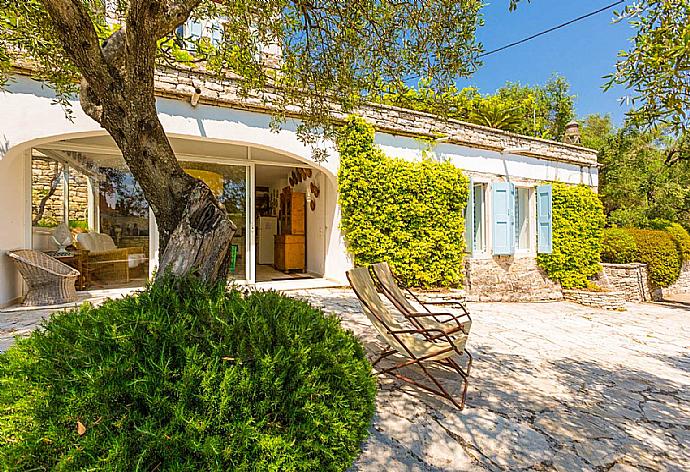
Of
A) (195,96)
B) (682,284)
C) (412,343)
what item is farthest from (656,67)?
(682,284)

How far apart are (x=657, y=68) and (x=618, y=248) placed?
8930 millimetres

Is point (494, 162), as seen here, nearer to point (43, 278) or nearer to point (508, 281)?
point (508, 281)

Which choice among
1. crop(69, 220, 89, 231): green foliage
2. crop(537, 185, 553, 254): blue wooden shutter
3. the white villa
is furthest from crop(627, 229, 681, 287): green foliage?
crop(69, 220, 89, 231): green foliage

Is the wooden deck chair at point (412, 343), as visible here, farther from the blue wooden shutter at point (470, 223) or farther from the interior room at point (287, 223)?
the interior room at point (287, 223)

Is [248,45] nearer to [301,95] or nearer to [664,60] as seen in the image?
[301,95]

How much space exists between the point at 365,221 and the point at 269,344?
5654mm

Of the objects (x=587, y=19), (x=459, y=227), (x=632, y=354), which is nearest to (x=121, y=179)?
(x=459, y=227)

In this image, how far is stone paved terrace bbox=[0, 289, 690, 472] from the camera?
7.20 ft

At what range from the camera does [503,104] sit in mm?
11188

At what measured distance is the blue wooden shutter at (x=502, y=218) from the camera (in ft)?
27.8

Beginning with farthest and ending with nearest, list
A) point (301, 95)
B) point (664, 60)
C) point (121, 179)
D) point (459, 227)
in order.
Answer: point (459, 227) < point (121, 179) < point (301, 95) < point (664, 60)

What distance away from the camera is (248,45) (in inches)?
153

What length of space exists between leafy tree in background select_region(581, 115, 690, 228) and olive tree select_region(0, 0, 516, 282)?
11.7 metres

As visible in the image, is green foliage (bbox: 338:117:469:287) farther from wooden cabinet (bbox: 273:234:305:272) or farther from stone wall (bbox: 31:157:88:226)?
stone wall (bbox: 31:157:88:226)
